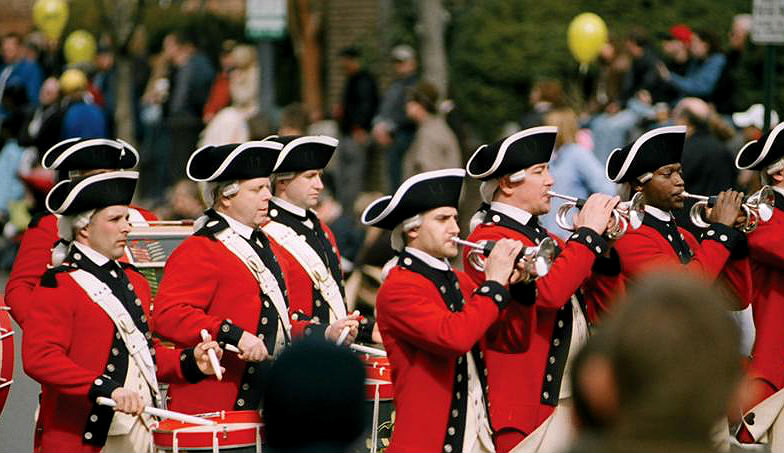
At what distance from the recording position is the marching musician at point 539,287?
7.26m

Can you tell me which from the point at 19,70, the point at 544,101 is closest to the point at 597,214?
the point at 544,101

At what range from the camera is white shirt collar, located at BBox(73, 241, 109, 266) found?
725cm

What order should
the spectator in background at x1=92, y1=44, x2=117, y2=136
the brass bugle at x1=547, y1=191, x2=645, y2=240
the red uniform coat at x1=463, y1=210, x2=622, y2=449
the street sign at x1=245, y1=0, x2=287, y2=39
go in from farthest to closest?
the spectator in background at x1=92, y1=44, x2=117, y2=136 < the street sign at x1=245, y1=0, x2=287, y2=39 < the brass bugle at x1=547, y1=191, x2=645, y2=240 < the red uniform coat at x1=463, y1=210, x2=622, y2=449

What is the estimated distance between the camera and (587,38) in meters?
20.3

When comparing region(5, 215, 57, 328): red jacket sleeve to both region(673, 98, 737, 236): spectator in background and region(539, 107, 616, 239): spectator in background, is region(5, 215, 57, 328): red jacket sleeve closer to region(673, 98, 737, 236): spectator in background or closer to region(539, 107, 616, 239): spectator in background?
region(539, 107, 616, 239): spectator in background

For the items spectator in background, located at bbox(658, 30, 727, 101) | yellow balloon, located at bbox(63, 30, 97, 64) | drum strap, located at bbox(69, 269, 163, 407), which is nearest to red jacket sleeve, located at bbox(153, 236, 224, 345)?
drum strap, located at bbox(69, 269, 163, 407)

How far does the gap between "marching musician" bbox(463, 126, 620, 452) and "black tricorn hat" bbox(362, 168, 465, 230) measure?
0.46 m

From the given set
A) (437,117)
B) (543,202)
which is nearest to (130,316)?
(543,202)

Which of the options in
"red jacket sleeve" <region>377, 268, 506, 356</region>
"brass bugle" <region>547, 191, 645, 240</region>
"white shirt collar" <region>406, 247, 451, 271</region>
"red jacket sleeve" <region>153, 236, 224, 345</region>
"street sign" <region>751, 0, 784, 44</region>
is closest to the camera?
"red jacket sleeve" <region>377, 268, 506, 356</region>

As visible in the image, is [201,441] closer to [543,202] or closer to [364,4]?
[543,202]

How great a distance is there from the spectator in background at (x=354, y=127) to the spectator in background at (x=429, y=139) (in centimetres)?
331

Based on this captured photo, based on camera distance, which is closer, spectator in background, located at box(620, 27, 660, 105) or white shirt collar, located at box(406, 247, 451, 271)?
white shirt collar, located at box(406, 247, 451, 271)

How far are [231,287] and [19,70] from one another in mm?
17058

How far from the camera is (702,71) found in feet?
55.6
